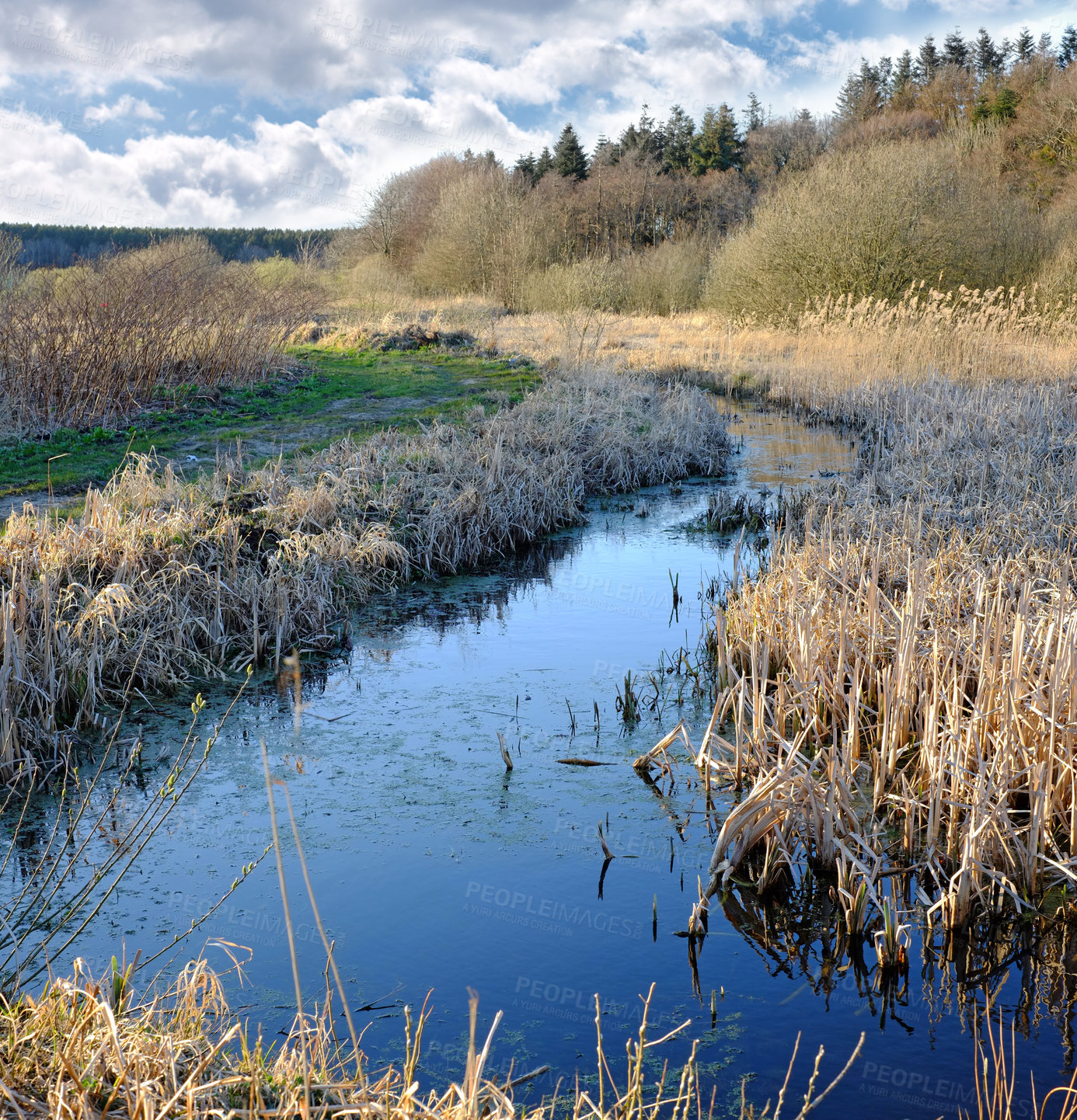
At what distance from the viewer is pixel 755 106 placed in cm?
5228

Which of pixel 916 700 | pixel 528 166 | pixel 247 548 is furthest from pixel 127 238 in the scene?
pixel 916 700

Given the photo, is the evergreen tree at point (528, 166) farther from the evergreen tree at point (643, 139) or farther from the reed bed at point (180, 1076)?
the reed bed at point (180, 1076)

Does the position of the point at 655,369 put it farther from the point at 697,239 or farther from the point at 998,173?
the point at 697,239

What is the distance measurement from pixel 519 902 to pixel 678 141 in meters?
50.6

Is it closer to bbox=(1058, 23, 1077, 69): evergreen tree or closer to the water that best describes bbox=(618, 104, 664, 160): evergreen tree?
bbox=(1058, 23, 1077, 69): evergreen tree

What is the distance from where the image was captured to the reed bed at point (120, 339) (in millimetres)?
10711

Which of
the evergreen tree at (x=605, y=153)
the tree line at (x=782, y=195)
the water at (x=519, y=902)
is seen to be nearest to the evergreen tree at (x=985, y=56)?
the tree line at (x=782, y=195)

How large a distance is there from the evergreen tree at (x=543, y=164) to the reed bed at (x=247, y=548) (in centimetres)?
4261

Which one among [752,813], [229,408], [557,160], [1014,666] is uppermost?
[557,160]

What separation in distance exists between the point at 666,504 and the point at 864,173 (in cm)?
1260

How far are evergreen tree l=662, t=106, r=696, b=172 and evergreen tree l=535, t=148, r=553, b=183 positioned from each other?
19.6 ft

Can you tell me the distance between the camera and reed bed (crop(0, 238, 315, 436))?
35.1ft

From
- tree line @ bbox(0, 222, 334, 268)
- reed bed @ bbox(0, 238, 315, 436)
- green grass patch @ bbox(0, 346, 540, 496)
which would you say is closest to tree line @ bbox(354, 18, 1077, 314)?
green grass patch @ bbox(0, 346, 540, 496)

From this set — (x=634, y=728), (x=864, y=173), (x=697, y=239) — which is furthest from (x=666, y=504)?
(x=697, y=239)
